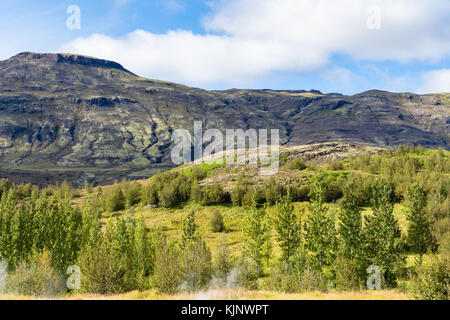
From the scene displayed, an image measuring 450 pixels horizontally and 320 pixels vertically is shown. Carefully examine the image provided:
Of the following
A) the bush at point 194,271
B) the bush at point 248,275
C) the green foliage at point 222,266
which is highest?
the bush at point 194,271

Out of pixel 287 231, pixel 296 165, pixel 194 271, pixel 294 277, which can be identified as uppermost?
pixel 296 165

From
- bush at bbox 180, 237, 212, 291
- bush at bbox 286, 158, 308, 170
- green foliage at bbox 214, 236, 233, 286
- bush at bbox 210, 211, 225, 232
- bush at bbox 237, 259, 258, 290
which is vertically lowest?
bush at bbox 210, 211, 225, 232

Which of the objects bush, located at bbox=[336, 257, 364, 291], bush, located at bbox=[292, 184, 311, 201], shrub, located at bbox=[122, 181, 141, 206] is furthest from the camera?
shrub, located at bbox=[122, 181, 141, 206]

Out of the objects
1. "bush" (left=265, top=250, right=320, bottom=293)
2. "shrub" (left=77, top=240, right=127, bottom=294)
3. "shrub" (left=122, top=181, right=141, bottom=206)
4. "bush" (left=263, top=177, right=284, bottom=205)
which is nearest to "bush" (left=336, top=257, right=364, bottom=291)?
"bush" (left=265, top=250, right=320, bottom=293)

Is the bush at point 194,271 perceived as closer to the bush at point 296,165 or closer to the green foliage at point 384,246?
the green foliage at point 384,246

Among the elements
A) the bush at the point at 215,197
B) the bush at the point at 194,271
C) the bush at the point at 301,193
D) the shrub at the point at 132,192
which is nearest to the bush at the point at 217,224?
the bush at the point at 215,197

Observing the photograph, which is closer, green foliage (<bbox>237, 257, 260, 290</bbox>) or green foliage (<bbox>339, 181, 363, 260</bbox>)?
green foliage (<bbox>237, 257, 260, 290</bbox>)

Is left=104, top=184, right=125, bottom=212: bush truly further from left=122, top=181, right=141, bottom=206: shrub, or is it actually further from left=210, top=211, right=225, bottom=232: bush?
left=210, top=211, right=225, bottom=232: bush

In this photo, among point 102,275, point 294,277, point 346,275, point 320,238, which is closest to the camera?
point 102,275

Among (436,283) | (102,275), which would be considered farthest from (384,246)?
(102,275)

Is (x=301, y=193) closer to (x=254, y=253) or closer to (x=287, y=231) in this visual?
(x=287, y=231)
